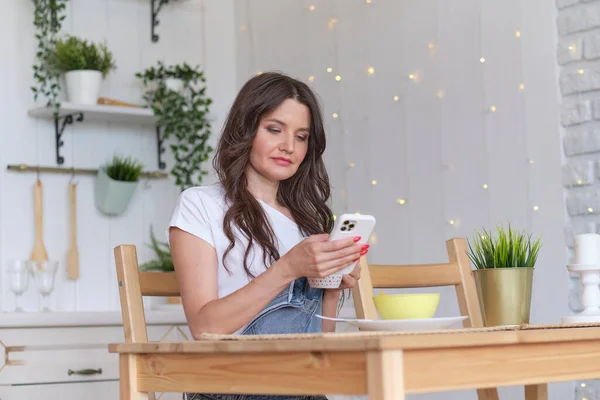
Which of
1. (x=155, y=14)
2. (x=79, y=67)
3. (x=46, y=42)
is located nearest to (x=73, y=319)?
(x=79, y=67)

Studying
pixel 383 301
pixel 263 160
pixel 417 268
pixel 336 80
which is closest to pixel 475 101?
pixel 336 80

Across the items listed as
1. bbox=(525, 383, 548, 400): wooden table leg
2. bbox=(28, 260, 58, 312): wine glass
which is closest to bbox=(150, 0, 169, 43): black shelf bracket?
bbox=(28, 260, 58, 312): wine glass

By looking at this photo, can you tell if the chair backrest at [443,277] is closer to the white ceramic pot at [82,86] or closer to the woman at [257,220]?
the woman at [257,220]

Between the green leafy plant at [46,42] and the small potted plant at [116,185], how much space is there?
32cm

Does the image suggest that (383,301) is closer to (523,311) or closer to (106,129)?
(523,311)

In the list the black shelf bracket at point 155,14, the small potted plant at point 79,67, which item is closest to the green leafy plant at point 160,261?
the small potted plant at point 79,67

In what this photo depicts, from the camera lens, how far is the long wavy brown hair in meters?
1.81

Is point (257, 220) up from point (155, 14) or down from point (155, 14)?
down

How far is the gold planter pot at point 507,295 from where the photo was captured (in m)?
1.48

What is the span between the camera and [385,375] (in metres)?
1.01

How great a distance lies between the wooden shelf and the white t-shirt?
1526mm

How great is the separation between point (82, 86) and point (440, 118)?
129 centimetres

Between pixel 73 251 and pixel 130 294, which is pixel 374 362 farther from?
pixel 73 251

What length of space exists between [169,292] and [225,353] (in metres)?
0.58
